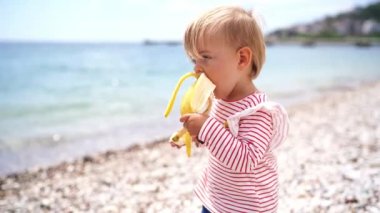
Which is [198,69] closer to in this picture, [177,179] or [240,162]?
[240,162]

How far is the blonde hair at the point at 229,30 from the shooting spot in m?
2.34

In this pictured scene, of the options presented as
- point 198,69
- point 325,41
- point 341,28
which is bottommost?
point 341,28

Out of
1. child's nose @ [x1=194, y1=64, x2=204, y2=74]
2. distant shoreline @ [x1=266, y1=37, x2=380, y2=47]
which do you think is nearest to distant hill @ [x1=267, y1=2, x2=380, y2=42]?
distant shoreline @ [x1=266, y1=37, x2=380, y2=47]

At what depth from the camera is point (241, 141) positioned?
2.31m

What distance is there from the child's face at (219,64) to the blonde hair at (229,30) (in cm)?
4

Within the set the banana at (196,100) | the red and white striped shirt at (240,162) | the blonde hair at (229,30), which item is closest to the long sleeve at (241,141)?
the red and white striped shirt at (240,162)

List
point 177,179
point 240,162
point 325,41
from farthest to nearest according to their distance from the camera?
point 325,41 < point 177,179 < point 240,162

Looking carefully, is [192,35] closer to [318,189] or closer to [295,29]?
[318,189]

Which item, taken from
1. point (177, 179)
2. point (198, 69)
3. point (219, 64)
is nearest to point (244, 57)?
point (219, 64)

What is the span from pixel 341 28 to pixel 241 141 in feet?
586

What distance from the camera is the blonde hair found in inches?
92.1

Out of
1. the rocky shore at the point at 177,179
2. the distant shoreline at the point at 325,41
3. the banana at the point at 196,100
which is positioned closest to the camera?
the banana at the point at 196,100

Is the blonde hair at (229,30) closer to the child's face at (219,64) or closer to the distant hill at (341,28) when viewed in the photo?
the child's face at (219,64)

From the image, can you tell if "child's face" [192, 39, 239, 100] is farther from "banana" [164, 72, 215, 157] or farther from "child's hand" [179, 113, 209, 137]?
"child's hand" [179, 113, 209, 137]
